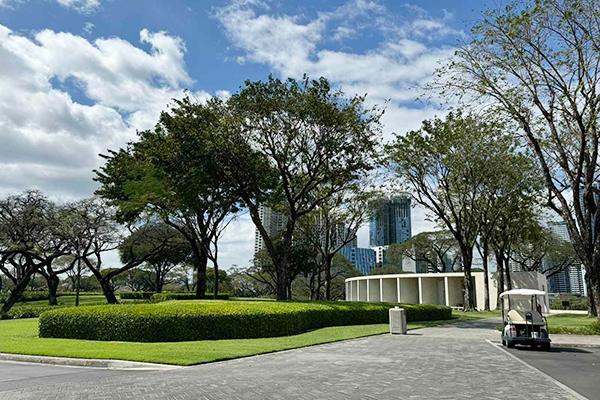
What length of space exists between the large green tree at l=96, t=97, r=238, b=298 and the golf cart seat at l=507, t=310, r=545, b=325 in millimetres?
16872

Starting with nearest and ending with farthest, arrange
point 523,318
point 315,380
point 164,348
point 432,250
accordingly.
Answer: point 315,380
point 164,348
point 523,318
point 432,250

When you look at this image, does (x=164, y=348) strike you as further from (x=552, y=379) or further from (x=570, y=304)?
(x=570, y=304)

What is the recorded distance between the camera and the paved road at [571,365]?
898 centimetres

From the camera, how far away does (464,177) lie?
32.9 meters

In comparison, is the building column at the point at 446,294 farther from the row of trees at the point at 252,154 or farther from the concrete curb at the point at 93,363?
the concrete curb at the point at 93,363

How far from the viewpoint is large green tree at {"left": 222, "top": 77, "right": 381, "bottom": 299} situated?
26.0 metres

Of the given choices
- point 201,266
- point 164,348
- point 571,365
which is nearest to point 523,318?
point 571,365

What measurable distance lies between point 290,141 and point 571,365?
1819 centimetres

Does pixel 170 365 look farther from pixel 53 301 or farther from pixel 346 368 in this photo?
pixel 53 301

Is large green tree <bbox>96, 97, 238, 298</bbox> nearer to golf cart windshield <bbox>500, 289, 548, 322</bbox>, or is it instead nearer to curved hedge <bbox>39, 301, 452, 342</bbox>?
curved hedge <bbox>39, 301, 452, 342</bbox>

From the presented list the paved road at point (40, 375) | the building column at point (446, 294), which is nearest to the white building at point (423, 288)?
the building column at point (446, 294)

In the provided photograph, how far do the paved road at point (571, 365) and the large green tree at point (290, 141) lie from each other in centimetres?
1490

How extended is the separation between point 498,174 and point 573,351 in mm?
19114

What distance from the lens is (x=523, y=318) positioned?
14984mm
